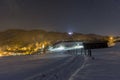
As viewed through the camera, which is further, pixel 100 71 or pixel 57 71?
pixel 100 71

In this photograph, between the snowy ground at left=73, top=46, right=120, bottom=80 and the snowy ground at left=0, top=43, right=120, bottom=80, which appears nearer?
the snowy ground at left=0, top=43, right=120, bottom=80

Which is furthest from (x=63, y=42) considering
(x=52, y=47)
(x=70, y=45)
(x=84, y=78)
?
(x=84, y=78)

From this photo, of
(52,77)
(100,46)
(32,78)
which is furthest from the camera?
(100,46)

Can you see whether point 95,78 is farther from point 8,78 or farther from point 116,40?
point 116,40

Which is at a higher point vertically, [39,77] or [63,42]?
[63,42]

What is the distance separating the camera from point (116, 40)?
61281mm

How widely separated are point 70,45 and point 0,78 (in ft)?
165

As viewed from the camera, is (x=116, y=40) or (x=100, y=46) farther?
(x=116, y=40)

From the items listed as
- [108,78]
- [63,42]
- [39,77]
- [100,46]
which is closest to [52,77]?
[39,77]

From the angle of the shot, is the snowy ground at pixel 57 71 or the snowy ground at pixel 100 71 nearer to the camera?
the snowy ground at pixel 57 71

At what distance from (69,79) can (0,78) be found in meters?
2.46

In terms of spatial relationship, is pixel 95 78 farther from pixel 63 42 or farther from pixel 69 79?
pixel 63 42

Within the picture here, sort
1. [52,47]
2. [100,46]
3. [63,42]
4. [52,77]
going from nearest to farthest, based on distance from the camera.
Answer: [52,77], [100,46], [52,47], [63,42]

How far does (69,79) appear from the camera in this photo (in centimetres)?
1101
